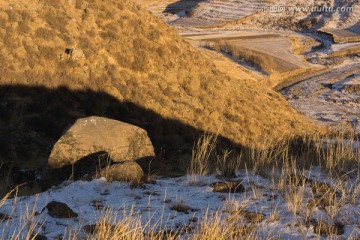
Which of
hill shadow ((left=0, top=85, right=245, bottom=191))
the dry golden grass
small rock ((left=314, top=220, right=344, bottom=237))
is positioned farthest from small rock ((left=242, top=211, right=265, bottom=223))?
hill shadow ((left=0, top=85, right=245, bottom=191))

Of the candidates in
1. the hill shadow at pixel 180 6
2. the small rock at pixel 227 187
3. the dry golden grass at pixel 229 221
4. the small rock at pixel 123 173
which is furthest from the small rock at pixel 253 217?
the hill shadow at pixel 180 6

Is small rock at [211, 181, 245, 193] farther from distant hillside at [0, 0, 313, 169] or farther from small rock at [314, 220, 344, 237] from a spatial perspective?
distant hillside at [0, 0, 313, 169]

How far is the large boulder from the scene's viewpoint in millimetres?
6484

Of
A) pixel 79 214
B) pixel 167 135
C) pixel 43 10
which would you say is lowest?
pixel 167 135

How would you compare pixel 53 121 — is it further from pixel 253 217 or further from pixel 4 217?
pixel 253 217

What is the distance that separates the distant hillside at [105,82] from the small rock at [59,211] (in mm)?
4026

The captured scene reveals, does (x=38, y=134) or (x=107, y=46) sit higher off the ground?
(x=107, y=46)

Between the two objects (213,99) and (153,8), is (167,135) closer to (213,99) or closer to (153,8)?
(213,99)

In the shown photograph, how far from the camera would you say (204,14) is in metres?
39.9

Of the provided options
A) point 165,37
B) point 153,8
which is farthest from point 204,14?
point 165,37

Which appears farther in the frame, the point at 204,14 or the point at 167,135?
the point at 204,14

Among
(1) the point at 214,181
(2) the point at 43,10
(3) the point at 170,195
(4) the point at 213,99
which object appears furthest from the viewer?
(4) the point at 213,99

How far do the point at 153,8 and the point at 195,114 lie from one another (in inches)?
1406

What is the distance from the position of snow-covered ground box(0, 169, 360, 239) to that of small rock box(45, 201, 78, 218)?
52mm
